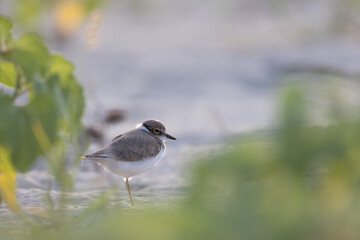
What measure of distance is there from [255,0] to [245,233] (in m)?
7.63

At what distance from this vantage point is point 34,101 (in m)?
1.91

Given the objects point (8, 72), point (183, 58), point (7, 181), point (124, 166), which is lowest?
point (183, 58)

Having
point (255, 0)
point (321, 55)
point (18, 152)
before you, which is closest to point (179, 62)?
point (321, 55)

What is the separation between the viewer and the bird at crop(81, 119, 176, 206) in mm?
2969

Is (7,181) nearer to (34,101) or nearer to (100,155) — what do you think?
(34,101)

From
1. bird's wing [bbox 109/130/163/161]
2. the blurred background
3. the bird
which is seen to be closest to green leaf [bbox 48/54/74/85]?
the bird

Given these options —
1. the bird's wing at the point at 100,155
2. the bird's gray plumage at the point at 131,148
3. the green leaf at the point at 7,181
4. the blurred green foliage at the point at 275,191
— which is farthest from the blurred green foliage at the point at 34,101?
the blurred green foliage at the point at 275,191

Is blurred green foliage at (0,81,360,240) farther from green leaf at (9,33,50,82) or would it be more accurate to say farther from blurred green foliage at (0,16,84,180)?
green leaf at (9,33,50,82)

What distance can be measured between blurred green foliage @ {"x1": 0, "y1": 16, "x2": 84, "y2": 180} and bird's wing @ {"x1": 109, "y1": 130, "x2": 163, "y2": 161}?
0.63 meters

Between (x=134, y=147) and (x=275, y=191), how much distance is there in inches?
78.2

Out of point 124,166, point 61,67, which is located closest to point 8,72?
point 61,67

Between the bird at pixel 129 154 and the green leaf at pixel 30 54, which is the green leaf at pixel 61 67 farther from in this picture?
the bird at pixel 129 154

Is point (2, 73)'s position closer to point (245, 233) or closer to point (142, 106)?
point (245, 233)

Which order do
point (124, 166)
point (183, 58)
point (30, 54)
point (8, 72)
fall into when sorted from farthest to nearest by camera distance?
point (183, 58)
point (124, 166)
point (8, 72)
point (30, 54)
